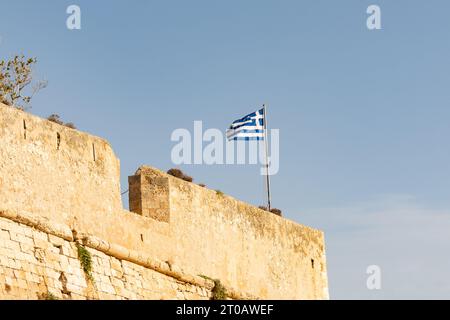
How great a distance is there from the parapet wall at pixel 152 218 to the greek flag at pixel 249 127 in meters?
1.83

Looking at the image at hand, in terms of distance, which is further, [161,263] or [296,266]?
[296,266]

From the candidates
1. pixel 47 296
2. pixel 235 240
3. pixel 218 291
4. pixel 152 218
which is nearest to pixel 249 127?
pixel 235 240

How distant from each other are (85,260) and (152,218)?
9.56 ft

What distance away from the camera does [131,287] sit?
22.8m

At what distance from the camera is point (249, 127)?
29.5m

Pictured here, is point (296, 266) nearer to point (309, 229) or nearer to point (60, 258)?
point (309, 229)

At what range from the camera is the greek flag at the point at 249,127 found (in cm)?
2936

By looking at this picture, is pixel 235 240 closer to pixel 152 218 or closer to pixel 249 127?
pixel 152 218

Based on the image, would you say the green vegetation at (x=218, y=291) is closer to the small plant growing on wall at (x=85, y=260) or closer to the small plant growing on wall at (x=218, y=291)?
the small plant growing on wall at (x=218, y=291)

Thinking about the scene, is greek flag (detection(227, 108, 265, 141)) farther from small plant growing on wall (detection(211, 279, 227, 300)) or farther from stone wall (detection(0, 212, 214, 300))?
stone wall (detection(0, 212, 214, 300))

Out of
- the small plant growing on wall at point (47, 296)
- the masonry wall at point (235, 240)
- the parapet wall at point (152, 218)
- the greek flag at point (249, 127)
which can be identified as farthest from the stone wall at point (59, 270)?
the greek flag at point (249, 127)

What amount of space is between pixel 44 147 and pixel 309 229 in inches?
353
